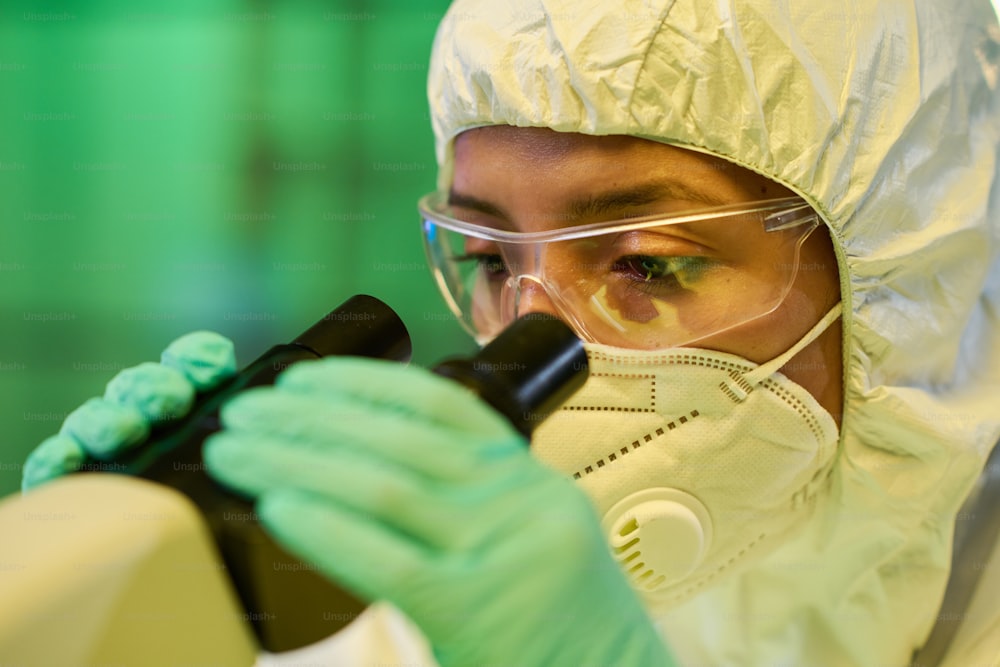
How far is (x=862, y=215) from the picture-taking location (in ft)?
3.79

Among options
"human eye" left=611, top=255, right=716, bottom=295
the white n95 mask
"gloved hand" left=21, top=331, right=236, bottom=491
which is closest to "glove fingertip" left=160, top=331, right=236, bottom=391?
"gloved hand" left=21, top=331, right=236, bottom=491

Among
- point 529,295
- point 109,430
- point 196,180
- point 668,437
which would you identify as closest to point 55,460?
point 109,430

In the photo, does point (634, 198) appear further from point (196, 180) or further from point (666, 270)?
point (196, 180)

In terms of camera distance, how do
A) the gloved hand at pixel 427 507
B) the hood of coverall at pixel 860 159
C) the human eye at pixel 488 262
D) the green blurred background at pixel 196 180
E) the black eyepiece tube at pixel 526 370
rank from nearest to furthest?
the gloved hand at pixel 427 507 → the black eyepiece tube at pixel 526 370 → the hood of coverall at pixel 860 159 → the human eye at pixel 488 262 → the green blurred background at pixel 196 180

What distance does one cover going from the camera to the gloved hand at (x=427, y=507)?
26.2 inches

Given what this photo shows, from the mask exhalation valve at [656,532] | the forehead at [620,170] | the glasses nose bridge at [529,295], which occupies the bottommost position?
the mask exhalation valve at [656,532]

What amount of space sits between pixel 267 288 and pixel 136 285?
39cm

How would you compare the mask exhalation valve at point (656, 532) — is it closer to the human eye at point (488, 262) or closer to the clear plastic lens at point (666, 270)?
the clear plastic lens at point (666, 270)

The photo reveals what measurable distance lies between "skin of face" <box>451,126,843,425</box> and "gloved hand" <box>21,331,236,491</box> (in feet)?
1.64

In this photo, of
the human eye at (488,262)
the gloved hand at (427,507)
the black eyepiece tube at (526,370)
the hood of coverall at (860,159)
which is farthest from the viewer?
the human eye at (488,262)

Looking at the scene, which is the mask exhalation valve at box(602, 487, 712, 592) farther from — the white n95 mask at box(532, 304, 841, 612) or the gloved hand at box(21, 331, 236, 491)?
the gloved hand at box(21, 331, 236, 491)

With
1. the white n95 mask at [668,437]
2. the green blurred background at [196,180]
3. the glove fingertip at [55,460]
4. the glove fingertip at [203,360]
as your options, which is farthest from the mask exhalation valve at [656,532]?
the green blurred background at [196,180]

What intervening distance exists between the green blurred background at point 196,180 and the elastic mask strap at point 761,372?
117 centimetres

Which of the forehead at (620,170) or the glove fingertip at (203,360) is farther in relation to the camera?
the forehead at (620,170)
